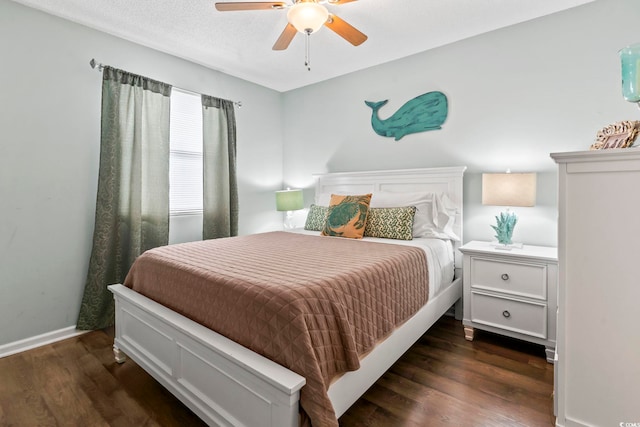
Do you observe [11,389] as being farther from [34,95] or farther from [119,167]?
[34,95]

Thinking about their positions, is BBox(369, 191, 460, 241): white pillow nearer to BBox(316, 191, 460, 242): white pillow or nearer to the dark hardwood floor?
BBox(316, 191, 460, 242): white pillow

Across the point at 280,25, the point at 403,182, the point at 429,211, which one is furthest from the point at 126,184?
the point at 429,211

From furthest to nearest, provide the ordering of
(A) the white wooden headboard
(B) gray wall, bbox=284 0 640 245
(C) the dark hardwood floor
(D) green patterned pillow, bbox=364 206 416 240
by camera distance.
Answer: (A) the white wooden headboard
(D) green patterned pillow, bbox=364 206 416 240
(B) gray wall, bbox=284 0 640 245
(C) the dark hardwood floor

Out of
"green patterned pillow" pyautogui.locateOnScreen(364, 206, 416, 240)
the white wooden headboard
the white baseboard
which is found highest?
the white wooden headboard

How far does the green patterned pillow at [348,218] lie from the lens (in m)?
2.69

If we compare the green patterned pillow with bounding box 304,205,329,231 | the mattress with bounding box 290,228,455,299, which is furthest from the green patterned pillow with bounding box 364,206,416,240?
the green patterned pillow with bounding box 304,205,329,231

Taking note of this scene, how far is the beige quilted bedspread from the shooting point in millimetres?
1201

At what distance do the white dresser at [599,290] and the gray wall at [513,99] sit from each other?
1.38 m

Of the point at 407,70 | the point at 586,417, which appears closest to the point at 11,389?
the point at 586,417

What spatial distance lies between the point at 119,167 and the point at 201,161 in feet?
2.91

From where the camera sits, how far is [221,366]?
4.42ft

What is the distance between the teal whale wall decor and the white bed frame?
1658 millimetres

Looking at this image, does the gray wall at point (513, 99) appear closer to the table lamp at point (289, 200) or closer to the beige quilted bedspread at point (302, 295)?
the table lamp at point (289, 200)

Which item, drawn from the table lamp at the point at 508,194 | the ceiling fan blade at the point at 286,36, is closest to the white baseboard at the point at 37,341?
the ceiling fan blade at the point at 286,36
